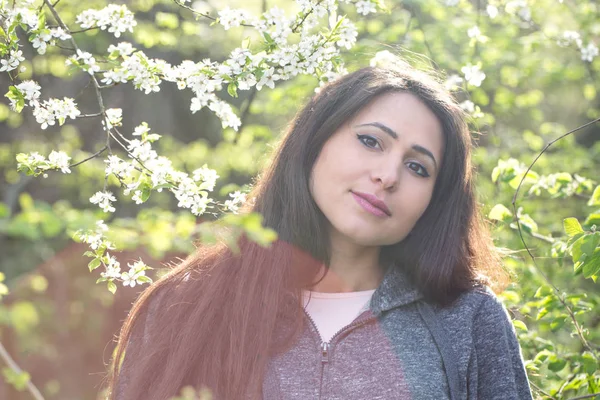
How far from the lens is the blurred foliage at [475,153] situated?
7.65 ft

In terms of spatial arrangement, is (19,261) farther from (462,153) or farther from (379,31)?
(462,153)

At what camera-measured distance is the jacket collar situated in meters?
2.22

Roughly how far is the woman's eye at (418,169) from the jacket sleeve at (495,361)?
0.42 metres

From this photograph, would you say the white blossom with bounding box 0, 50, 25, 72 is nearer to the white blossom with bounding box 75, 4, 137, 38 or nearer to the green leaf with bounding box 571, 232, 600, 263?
the white blossom with bounding box 75, 4, 137, 38

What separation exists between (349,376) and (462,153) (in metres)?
0.75

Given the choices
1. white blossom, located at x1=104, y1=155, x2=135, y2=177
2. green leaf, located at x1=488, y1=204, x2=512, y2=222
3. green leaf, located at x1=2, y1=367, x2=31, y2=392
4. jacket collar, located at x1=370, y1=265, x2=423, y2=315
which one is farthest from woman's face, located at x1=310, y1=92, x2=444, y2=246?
green leaf, located at x1=2, y1=367, x2=31, y2=392

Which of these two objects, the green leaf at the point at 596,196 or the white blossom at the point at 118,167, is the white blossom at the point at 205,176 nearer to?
the white blossom at the point at 118,167

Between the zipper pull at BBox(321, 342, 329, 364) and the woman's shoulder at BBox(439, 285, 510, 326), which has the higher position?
the woman's shoulder at BBox(439, 285, 510, 326)

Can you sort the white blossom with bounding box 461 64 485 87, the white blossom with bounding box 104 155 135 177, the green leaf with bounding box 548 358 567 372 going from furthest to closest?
1. the white blossom with bounding box 461 64 485 87
2. the green leaf with bounding box 548 358 567 372
3. the white blossom with bounding box 104 155 135 177

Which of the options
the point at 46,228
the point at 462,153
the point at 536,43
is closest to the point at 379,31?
the point at 536,43

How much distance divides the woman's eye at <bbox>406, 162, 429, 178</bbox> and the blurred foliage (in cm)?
42

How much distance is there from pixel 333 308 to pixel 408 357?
269 millimetres

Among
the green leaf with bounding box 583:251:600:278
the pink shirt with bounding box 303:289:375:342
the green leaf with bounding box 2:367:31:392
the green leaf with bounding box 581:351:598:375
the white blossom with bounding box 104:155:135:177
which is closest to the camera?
the green leaf with bounding box 2:367:31:392

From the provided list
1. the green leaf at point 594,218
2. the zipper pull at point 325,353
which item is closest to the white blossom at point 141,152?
the zipper pull at point 325,353
